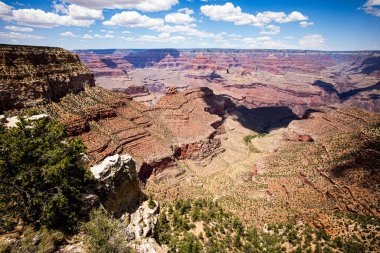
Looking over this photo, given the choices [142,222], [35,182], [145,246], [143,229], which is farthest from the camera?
[142,222]

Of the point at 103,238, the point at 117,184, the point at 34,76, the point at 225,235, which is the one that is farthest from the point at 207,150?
the point at 103,238

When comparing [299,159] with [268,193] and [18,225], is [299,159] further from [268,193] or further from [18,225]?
[18,225]

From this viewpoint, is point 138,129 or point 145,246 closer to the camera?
point 145,246

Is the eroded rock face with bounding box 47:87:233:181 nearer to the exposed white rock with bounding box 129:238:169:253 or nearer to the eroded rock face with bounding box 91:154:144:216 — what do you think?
the eroded rock face with bounding box 91:154:144:216

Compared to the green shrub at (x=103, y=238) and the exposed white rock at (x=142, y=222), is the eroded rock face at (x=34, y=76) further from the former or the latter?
the green shrub at (x=103, y=238)

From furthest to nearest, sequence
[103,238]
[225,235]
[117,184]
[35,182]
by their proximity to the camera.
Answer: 1. [225,235]
2. [117,184]
3. [35,182]
4. [103,238]

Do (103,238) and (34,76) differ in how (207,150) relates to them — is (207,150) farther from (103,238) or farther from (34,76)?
(103,238)

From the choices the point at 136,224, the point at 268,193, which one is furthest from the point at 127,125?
the point at 136,224
